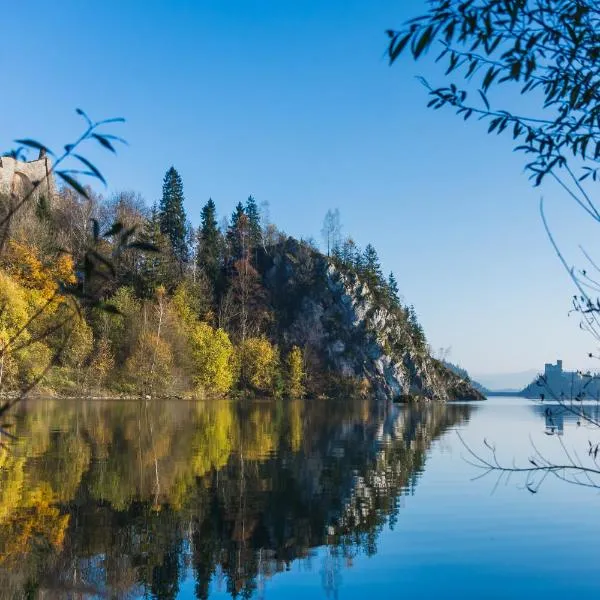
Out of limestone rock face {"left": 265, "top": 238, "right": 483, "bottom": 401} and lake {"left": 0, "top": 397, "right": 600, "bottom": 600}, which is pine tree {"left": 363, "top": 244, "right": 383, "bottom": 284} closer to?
limestone rock face {"left": 265, "top": 238, "right": 483, "bottom": 401}

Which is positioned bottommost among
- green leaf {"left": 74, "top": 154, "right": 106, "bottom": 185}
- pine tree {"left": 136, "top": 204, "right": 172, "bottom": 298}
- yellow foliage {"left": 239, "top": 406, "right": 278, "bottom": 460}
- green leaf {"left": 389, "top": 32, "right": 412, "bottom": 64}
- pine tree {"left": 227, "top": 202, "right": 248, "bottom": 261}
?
yellow foliage {"left": 239, "top": 406, "right": 278, "bottom": 460}

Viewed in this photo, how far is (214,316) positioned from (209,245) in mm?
17344

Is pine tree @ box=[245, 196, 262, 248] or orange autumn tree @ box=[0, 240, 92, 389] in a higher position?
pine tree @ box=[245, 196, 262, 248]

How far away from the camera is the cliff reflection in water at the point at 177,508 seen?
9969 millimetres

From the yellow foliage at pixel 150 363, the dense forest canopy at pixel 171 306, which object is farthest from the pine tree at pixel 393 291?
the yellow foliage at pixel 150 363

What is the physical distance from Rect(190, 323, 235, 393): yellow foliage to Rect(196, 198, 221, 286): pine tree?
3264cm

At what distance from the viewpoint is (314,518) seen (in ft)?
47.4

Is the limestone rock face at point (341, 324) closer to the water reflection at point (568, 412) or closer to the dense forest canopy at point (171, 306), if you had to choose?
the dense forest canopy at point (171, 306)

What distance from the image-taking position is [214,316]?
116125mm

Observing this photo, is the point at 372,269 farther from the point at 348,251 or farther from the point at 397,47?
the point at 397,47

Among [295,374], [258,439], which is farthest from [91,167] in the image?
[295,374]


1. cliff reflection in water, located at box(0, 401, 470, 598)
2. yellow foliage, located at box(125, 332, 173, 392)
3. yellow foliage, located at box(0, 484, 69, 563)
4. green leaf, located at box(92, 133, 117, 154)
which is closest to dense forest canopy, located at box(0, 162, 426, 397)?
yellow foliage, located at box(125, 332, 173, 392)

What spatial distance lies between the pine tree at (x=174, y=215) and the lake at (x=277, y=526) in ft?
329

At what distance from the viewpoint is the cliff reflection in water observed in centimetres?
997
